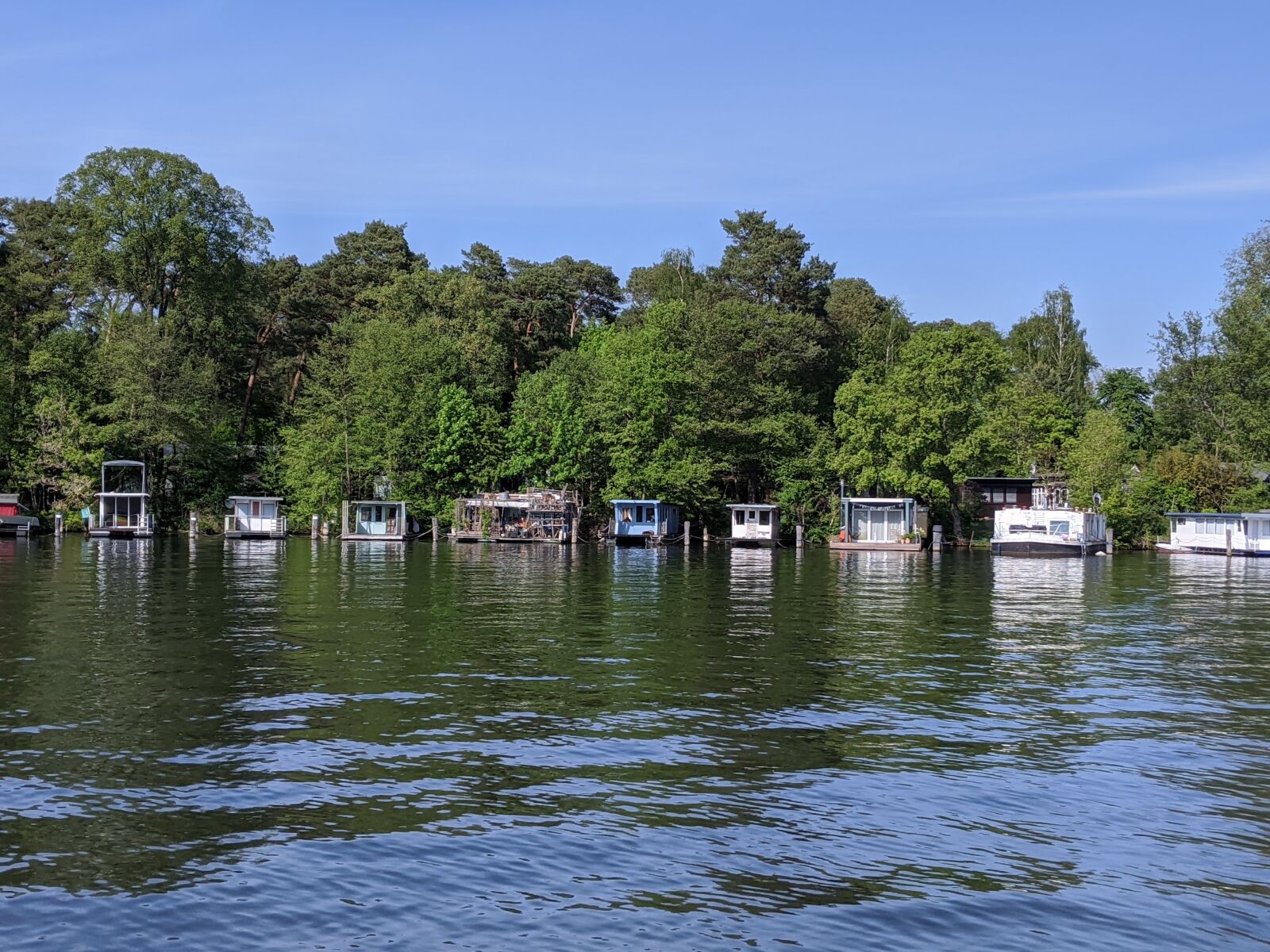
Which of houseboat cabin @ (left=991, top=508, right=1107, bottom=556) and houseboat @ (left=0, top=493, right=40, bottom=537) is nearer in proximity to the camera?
houseboat cabin @ (left=991, top=508, right=1107, bottom=556)

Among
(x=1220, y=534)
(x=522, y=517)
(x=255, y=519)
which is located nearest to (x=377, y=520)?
(x=255, y=519)

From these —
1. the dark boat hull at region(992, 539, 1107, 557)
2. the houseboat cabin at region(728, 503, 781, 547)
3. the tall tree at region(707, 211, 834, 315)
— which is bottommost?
the dark boat hull at region(992, 539, 1107, 557)

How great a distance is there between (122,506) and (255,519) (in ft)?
31.7

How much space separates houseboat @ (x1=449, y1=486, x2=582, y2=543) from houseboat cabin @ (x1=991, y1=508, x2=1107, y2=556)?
28021 millimetres

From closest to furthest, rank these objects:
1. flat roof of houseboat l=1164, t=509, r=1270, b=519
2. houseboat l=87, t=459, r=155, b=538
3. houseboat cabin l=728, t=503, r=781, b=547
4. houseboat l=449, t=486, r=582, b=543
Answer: flat roof of houseboat l=1164, t=509, r=1270, b=519 → houseboat l=87, t=459, r=155, b=538 → houseboat cabin l=728, t=503, r=781, b=547 → houseboat l=449, t=486, r=582, b=543

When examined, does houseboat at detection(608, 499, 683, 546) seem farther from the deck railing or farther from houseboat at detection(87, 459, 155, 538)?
houseboat at detection(87, 459, 155, 538)

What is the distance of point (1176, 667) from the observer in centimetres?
2314

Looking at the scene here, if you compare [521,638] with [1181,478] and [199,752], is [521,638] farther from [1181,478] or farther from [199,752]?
[1181,478]

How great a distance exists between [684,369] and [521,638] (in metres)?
57.4

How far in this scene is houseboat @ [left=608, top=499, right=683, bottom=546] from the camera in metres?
78.9

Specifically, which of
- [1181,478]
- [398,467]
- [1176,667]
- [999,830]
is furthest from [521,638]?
[1181,478]

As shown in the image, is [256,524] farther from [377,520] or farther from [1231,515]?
[1231,515]

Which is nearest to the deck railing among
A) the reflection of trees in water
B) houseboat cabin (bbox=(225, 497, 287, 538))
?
houseboat cabin (bbox=(225, 497, 287, 538))

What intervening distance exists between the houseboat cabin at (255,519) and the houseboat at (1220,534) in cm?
5993
